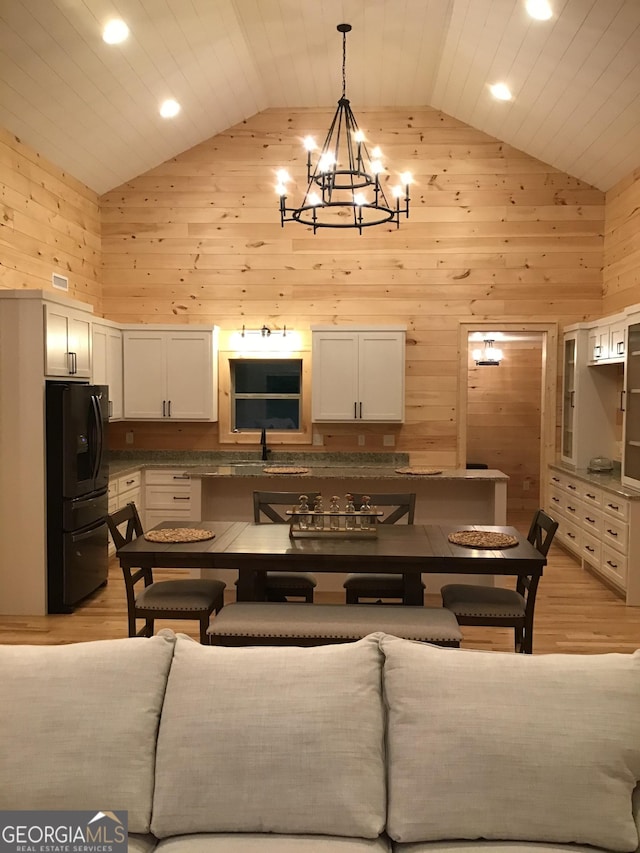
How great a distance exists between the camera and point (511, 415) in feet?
31.7

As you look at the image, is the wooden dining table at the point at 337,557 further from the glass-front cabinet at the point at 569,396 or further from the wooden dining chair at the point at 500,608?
the glass-front cabinet at the point at 569,396

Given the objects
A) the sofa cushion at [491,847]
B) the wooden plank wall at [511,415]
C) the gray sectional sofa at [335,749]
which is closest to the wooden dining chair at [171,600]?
the gray sectional sofa at [335,749]

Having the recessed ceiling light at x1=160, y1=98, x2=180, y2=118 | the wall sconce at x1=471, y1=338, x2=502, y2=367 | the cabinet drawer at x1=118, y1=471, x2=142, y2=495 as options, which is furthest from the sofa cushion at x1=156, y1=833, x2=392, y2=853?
the wall sconce at x1=471, y1=338, x2=502, y2=367

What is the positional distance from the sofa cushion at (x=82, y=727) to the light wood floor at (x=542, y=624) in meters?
2.78

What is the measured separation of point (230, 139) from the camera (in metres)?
7.57

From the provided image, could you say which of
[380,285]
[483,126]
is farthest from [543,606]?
[483,126]

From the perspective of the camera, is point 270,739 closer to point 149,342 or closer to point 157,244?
point 149,342

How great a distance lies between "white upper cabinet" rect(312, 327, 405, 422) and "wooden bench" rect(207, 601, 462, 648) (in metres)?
3.88

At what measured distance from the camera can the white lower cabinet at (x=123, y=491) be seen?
20.9 ft

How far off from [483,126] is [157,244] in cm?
341

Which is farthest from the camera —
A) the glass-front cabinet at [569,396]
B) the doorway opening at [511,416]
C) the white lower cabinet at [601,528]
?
the doorway opening at [511,416]

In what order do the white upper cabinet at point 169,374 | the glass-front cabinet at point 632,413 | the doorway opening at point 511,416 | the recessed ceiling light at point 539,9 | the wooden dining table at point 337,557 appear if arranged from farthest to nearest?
the doorway opening at point 511,416 < the white upper cabinet at point 169,374 < the glass-front cabinet at point 632,413 < the recessed ceiling light at point 539,9 < the wooden dining table at point 337,557

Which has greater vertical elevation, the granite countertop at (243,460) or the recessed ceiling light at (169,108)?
the recessed ceiling light at (169,108)


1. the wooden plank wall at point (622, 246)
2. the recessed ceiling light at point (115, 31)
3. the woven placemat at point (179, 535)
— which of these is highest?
the recessed ceiling light at point (115, 31)
